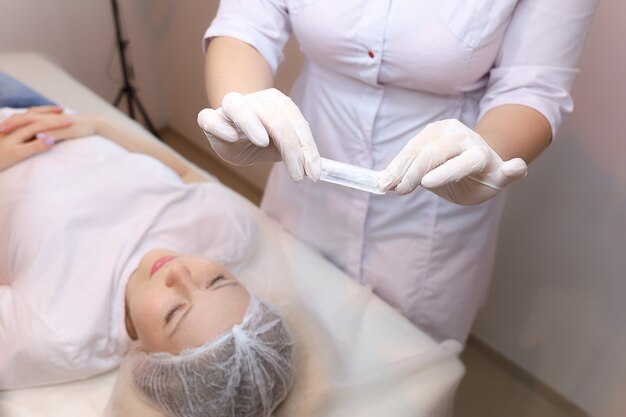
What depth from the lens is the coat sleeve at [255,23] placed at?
111cm

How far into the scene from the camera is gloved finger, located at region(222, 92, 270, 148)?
32.3 inches

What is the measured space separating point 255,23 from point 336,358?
0.71m

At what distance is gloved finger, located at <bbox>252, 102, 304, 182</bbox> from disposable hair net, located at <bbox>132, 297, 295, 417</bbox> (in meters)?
0.42

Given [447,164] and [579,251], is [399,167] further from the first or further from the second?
[579,251]

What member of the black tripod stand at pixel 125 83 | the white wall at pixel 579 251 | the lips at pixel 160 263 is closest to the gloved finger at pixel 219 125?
the lips at pixel 160 263

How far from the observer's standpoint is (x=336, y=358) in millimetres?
1229

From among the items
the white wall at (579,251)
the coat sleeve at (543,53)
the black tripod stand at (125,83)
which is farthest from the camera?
the black tripod stand at (125,83)

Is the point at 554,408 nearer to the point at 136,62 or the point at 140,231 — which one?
the point at 140,231

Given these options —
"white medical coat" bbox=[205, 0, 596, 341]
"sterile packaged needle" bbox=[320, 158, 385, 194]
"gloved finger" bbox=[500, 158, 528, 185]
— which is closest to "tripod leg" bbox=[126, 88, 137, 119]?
"white medical coat" bbox=[205, 0, 596, 341]

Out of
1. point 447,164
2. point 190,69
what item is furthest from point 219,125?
point 190,69

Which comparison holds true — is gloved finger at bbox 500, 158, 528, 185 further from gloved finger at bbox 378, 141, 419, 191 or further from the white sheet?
the white sheet

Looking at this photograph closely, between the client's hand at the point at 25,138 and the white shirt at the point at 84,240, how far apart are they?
23mm

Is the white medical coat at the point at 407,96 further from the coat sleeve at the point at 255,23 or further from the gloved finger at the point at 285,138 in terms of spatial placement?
the gloved finger at the point at 285,138

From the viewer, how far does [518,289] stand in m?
1.86
